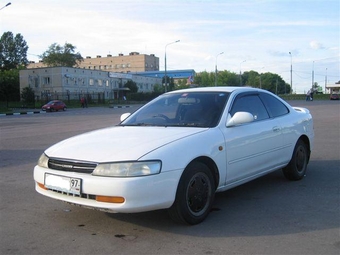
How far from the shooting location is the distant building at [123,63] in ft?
450

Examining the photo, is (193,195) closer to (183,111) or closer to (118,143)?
(118,143)

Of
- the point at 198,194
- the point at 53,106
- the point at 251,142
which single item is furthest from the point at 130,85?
the point at 198,194

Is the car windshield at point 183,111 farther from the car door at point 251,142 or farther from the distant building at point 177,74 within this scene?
the distant building at point 177,74

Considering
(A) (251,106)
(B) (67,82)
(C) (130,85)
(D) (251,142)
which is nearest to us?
(D) (251,142)

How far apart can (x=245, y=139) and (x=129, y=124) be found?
5.15 feet

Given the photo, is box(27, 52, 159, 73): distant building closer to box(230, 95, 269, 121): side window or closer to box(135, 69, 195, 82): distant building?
box(135, 69, 195, 82): distant building

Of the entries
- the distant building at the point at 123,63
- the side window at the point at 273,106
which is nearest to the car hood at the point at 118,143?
the side window at the point at 273,106

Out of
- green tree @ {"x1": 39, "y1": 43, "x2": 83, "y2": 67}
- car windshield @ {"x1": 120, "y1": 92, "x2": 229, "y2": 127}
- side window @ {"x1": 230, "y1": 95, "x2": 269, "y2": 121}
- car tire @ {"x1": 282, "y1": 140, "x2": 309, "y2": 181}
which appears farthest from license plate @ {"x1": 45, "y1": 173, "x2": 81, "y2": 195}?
green tree @ {"x1": 39, "y1": 43, "x2": 83, "y2": 67}

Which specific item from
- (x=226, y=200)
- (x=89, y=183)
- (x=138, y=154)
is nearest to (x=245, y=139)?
(x=226, y=200)

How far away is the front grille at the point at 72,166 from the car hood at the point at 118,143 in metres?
0.05

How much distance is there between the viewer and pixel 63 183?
3.93 meters

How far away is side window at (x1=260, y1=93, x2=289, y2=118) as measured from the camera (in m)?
5.79

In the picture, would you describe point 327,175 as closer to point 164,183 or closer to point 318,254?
point 318,254

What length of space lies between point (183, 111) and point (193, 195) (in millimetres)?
1390
